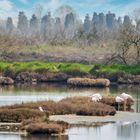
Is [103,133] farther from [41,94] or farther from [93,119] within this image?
[41,94]

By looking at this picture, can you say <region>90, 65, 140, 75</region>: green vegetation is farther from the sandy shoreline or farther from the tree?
the sandy shoreline

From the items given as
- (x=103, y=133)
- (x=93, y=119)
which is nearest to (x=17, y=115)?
(x=93, y=119)

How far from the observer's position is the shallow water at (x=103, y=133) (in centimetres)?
3225

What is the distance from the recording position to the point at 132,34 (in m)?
114

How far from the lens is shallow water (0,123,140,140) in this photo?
32250 millimetres

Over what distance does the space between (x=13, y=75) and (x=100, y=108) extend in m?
62.9

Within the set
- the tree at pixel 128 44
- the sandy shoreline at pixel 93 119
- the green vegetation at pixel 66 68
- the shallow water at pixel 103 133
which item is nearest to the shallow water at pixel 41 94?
the sandy shoreline at pixel 93 119

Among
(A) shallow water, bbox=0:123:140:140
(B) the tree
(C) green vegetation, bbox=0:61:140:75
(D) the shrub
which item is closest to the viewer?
(A) shallow water, bbox=0:123:140:140

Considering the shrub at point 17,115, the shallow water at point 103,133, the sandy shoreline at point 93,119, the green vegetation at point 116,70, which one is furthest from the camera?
the green vegetation at point 116,70

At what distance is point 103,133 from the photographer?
3419cm

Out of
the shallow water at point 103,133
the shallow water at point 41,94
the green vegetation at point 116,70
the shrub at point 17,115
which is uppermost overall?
the green vegetation at point 116,70

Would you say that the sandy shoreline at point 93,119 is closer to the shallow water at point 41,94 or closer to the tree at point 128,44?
the shallow water at point 41,94

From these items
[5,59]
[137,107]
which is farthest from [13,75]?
[137,107]

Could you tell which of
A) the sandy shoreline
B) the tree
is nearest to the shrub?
the sandy shoreline
